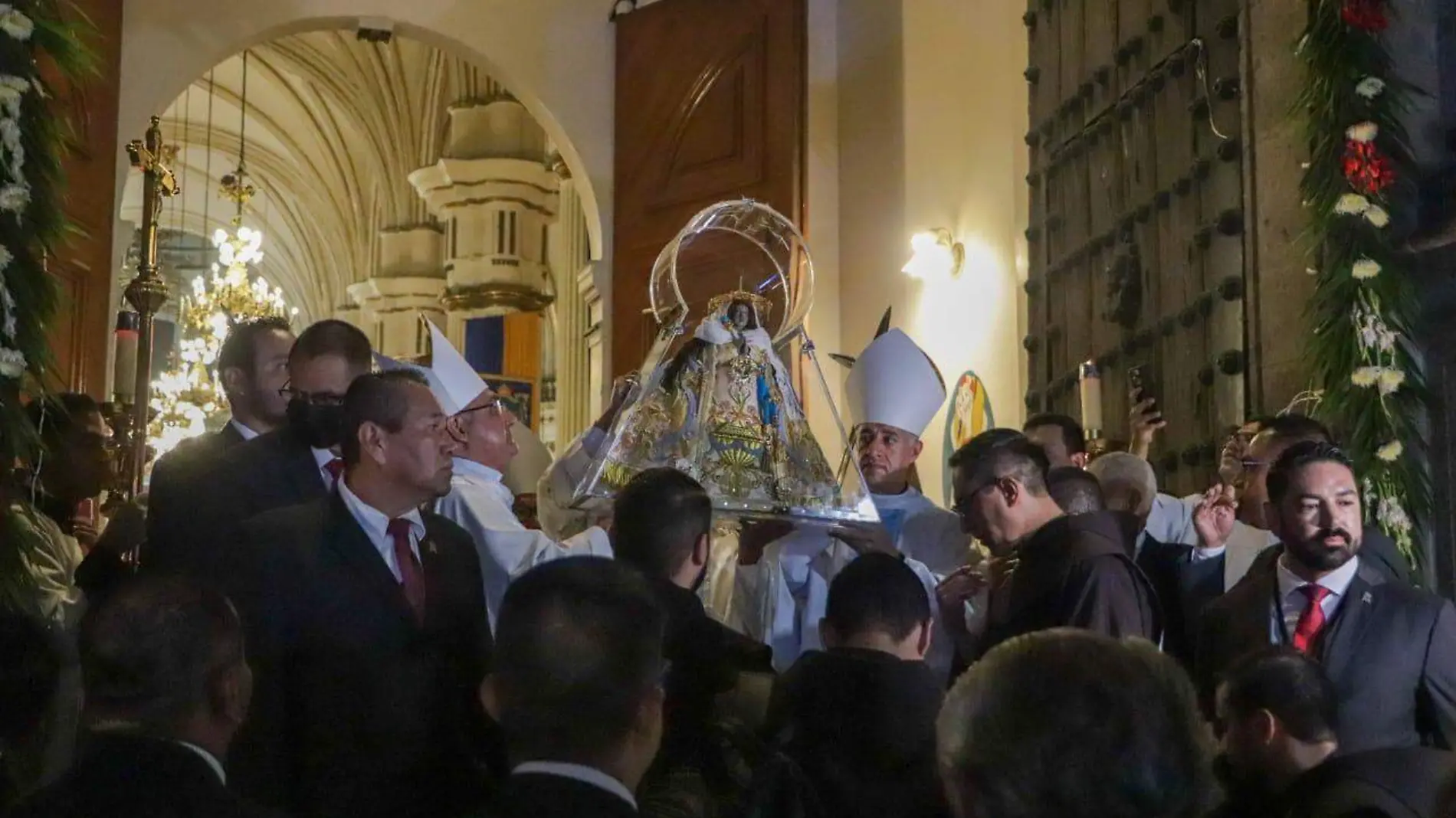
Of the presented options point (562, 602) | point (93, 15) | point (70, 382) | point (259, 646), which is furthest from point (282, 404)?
point (93, 15)

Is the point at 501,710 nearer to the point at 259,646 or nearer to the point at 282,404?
the point at 259,646

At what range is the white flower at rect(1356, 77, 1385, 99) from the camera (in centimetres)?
519

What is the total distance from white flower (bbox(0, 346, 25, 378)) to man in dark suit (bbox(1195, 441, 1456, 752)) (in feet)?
9.24

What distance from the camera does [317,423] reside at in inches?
143

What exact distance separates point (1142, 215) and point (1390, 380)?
1.72 metres

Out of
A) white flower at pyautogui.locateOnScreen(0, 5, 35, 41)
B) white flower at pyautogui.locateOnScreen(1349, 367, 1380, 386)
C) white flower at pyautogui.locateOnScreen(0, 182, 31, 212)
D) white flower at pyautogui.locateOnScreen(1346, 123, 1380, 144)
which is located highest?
white flower at pyautogui.locateOnScreen(0, 5, 35, 41)

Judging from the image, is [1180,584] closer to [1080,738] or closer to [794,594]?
[794,594]

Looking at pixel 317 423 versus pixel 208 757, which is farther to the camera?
pixel 317 423

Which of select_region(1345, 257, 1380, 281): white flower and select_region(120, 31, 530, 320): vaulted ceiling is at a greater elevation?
select_region(120, 31, 530, 320): vaulted ceiling

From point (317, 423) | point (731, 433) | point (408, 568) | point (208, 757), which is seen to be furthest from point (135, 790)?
point (731, 433)

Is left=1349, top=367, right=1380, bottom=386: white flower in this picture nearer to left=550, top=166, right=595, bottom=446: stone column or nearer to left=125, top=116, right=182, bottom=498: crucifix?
left=125, top=116, right=182, bottom=498: crucifix

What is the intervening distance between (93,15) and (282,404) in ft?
18.3

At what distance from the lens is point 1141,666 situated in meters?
1.55

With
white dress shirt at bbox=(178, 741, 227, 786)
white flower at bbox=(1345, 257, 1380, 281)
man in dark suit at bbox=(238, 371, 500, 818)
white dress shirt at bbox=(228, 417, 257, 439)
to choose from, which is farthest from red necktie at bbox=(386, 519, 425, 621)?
white flower at bbox=(1345, 257, 1380, 281)
